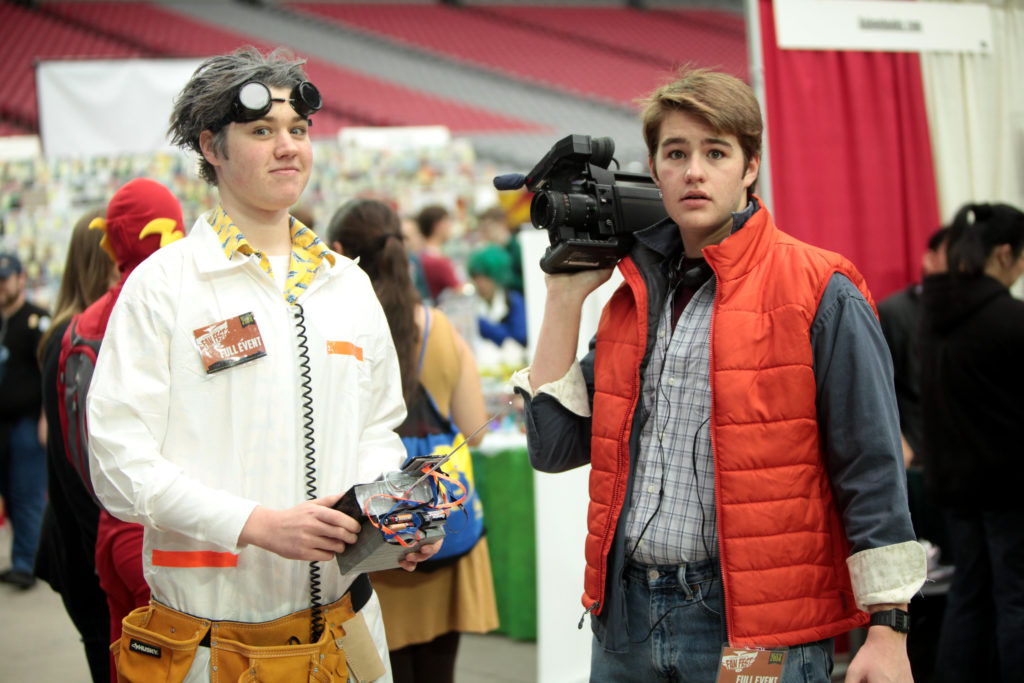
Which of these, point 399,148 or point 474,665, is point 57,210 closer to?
point 399,148

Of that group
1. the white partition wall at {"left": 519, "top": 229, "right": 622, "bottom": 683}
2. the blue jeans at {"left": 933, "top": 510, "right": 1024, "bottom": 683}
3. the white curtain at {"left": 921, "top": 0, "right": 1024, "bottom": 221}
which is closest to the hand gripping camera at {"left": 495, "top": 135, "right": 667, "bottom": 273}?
the white partition wall at {"left": 519, "top": 229, "right": 622, "bottom": 683}

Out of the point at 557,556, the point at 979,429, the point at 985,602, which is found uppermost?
the point at 979,429

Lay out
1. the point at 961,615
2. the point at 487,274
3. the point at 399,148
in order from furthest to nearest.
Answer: the point at 399,148
the point at 487,274
the point at 961,615

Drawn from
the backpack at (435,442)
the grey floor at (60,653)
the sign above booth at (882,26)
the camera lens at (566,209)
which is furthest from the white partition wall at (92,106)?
the camera lens at (566,209)

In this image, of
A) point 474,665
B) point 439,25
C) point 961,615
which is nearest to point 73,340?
point 474,665

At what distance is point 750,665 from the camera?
134 centimetres

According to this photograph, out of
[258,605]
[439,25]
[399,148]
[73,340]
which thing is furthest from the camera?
[439,25]

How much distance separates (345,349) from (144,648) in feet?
1.93

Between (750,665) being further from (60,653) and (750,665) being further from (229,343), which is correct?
(60,653)

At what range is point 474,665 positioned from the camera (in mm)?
3627

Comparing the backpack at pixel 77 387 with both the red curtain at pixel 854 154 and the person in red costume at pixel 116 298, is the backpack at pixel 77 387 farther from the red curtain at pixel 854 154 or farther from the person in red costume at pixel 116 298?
the red curtain at pixel 854 154

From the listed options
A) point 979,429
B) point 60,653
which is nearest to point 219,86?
point 979,429

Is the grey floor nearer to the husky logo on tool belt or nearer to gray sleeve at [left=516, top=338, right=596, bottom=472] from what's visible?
gray sleeve at [left=516, top=338, right=596, bottom=472]

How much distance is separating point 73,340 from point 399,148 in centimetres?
486
